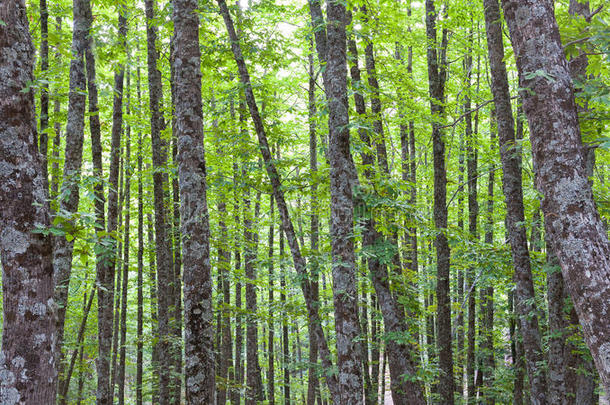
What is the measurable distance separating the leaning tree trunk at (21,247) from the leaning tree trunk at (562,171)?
484cm

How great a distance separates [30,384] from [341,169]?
5741 mm

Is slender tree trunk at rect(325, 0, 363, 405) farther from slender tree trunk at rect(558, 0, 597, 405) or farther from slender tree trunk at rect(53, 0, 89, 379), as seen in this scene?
slender tree trunk at rect(53, 0, 89, 379)

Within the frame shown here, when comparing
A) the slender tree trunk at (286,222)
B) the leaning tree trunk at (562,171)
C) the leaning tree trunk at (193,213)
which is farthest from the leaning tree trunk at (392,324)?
the leaning tree trunk at (562,171)

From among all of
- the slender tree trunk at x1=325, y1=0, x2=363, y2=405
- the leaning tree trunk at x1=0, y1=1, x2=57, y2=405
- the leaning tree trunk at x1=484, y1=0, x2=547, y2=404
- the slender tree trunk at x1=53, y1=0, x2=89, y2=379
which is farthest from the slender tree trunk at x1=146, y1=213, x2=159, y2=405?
the leaning tree trunk at x1=0, y1=1, x2=57, y2=405

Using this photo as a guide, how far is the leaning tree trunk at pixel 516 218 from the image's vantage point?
9.26 m

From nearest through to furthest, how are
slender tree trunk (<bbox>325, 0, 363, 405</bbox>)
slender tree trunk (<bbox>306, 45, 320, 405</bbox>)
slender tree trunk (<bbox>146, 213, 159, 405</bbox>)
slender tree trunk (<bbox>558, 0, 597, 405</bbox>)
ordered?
slender tree trunk (<bbox>325, 0, 363, 405</bbox>), slender tree trunk (<bbox>558, 0, 597, 405</bbox>), slender tree trunk (<bbox>306, 45, 320, 405</bbox>), slender tree trunk (<bbox>146, 213, 159, 405</bbox>)

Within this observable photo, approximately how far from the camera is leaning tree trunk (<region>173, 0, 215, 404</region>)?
5.80 metres

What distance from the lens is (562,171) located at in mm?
4641

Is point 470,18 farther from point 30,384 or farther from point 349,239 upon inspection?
point 30,384

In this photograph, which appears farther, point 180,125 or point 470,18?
point 470,18

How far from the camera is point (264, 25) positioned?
17312mm

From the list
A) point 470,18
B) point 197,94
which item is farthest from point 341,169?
point 470,18

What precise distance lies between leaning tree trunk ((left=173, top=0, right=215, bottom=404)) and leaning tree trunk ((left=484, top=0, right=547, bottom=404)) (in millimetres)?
6180

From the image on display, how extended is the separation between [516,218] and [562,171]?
208 inches
